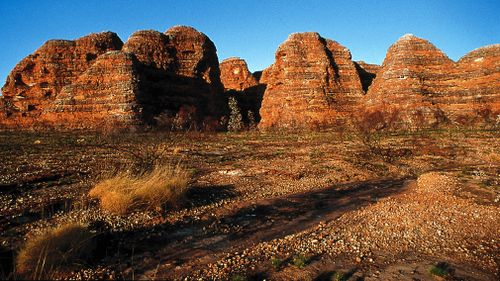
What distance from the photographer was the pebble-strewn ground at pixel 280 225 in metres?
5.87

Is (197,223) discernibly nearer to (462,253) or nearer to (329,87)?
(462,253)

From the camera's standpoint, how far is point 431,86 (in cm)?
5256

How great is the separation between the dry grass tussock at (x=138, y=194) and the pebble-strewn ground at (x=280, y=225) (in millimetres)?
310

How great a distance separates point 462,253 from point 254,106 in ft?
217

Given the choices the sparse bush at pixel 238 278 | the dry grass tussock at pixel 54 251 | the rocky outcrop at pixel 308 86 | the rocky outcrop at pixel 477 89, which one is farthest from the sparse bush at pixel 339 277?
the rocky outcrop at pixel 477 89

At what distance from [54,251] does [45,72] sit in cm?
6551

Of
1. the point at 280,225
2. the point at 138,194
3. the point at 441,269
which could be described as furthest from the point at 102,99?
the point at 441,269

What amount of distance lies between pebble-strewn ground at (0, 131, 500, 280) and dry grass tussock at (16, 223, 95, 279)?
0.80ft

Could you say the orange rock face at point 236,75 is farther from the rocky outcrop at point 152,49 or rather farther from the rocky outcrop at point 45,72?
the rocky outcrop at point 45,72

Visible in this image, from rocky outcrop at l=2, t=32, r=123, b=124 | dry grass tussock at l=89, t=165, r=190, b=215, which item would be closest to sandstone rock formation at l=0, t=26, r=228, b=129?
rocky outcrop at l=2, t=32, r=123, b=124

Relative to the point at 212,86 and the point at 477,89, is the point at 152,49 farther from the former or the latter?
the point at 477,89

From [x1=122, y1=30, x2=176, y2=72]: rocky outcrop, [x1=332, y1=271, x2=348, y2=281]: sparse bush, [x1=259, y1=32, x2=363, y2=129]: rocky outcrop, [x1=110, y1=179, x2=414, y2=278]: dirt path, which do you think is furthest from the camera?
[x1=122, y1=30, x2=176, y2=72]: rocky outcrop

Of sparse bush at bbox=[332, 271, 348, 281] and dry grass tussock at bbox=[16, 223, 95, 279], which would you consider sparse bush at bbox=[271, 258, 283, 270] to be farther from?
dry grass tussock at bbox=[16, 223, 95, 279]

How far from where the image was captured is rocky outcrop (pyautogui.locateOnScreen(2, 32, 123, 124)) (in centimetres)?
5647
